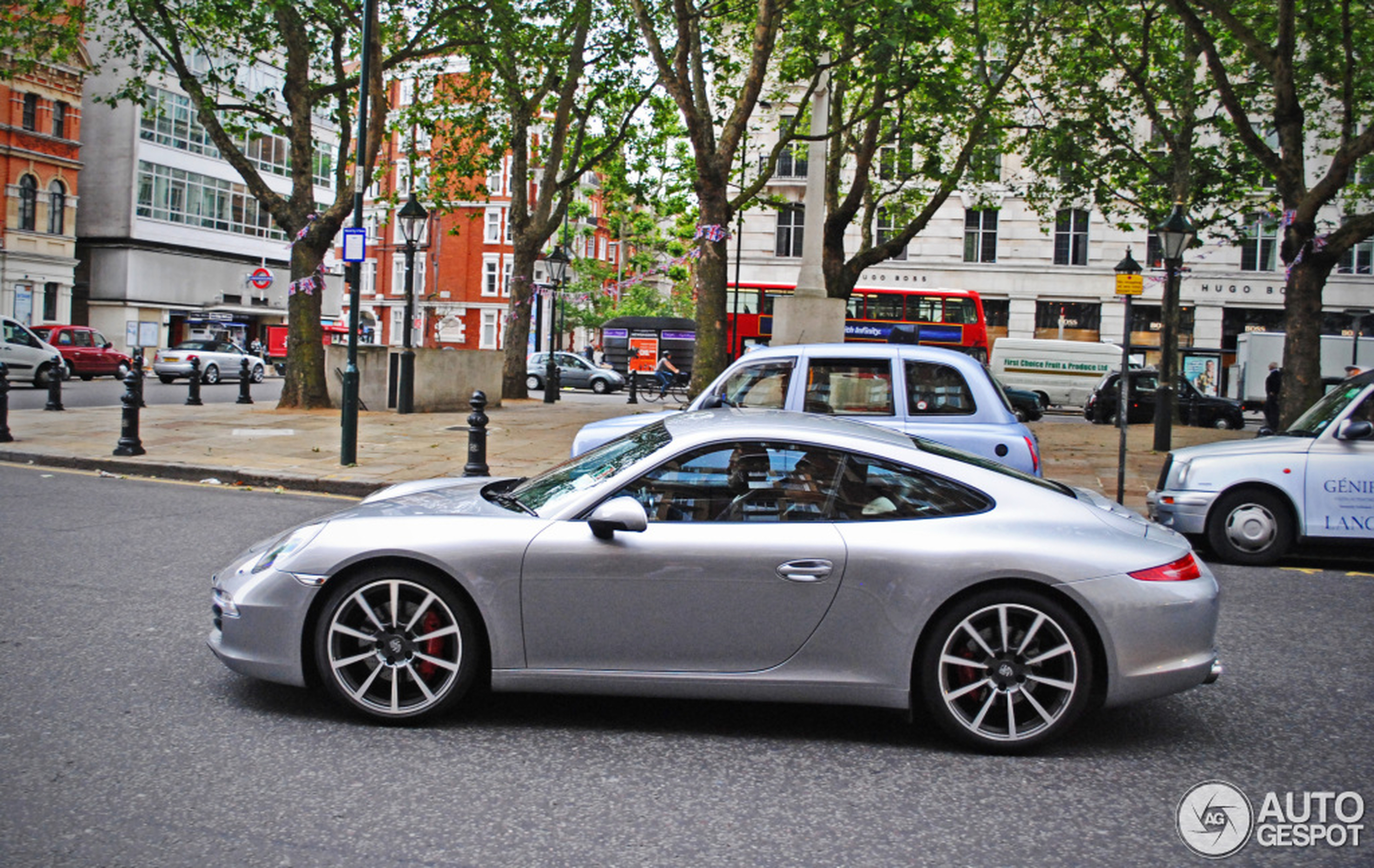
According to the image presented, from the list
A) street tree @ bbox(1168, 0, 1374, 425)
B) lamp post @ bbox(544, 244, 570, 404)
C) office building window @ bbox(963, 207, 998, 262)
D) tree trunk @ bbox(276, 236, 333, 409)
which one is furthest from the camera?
office building window @ bbox(963, 207, 998, 262)

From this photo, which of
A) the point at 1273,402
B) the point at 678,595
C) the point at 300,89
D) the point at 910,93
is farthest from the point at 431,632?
the point at 1273,402

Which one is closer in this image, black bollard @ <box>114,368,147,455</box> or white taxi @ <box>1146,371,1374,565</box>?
white taxi @ <box>1146,371,1374,565</box>

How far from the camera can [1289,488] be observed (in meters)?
8.91

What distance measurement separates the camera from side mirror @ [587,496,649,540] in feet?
13.9

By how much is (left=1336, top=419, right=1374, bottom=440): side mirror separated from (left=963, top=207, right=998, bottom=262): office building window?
40865 mm

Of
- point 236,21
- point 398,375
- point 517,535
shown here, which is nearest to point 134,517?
point 517,535

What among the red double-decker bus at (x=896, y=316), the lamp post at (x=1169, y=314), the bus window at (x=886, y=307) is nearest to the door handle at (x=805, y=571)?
the lamp post at (x=1169, y=314)

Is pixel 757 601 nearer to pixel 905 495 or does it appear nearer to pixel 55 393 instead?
pixel 905 495

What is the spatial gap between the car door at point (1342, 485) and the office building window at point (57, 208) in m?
48.5

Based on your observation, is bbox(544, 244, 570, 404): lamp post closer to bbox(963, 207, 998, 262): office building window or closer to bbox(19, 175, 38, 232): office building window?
bbox(963, 207, 998, 262): office building window

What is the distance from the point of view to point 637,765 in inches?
160

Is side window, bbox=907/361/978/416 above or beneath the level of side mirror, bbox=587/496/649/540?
above

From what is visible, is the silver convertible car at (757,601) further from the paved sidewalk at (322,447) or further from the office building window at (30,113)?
the office building window at (30,113)

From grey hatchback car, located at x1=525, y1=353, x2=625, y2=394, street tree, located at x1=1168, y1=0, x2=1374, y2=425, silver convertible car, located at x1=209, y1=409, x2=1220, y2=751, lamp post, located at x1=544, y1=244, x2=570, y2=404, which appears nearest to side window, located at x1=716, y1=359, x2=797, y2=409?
silver convertible car, located at x1=209, y1=409, x2=1220, y2=751
